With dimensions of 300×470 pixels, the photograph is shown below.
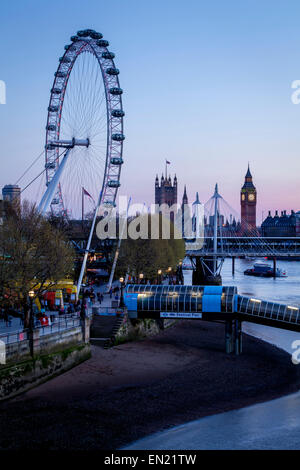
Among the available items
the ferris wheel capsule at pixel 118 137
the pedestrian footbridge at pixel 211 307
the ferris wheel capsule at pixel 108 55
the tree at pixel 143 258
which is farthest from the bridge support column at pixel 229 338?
the ferris wheel capsule at pixel 108 55

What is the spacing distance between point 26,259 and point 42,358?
5.36 m

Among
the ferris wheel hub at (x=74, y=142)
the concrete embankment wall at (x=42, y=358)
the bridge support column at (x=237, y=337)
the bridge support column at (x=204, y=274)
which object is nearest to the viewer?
the concrete embankment wall at (x=42, y=358)

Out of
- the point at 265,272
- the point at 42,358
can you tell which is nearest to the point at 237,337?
the point at 42,358

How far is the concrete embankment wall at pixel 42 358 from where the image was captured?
23656 mm

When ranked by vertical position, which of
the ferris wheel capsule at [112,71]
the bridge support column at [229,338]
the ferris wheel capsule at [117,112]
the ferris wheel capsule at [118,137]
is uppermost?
the ferris wheel capsule at [112,71]

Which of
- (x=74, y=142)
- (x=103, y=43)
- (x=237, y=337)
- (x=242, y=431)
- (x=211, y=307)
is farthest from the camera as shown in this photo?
(x=103, y=43)

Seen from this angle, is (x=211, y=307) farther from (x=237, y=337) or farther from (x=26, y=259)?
(x=26, y=259)

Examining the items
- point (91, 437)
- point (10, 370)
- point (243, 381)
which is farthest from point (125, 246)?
point (91, 437)

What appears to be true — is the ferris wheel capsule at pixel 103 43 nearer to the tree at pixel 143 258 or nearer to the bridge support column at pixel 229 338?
the tree at pixel 143 258

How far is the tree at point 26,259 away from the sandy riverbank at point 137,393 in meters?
4.79

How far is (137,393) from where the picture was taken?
82.3ft

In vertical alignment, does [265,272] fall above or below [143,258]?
below

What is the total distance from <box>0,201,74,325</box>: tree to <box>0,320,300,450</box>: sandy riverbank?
4.79 metres

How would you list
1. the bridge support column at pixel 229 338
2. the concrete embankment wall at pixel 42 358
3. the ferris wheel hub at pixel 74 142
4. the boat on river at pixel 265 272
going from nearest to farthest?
the concrete embankment wall at pixel 42 358
the bridge support column at pixel 229 338
the ferris wheel hub at pixel 74 142
the boat on river at pixel 265 272
